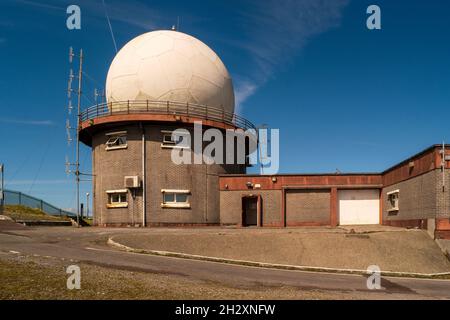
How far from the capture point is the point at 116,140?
87.5 ft

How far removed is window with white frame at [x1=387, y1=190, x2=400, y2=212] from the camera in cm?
2373

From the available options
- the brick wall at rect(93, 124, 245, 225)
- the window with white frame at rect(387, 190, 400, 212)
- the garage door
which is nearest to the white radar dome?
the brick wall at rect(93, 124, 245, 225)

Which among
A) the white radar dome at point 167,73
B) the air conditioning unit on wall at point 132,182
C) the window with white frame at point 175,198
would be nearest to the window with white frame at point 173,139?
the white radar dome at point 167,73

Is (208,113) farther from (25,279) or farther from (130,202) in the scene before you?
(25,279)

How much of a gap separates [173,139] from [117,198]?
17.6 feet

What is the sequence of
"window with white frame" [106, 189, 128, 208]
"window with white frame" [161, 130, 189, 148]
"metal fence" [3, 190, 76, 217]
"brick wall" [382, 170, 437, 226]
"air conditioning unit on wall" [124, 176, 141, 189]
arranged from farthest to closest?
"metal fence" [3, 190, 76, 217], "window with white frame" [161, 130, 189, 148], "window with white frame" [106, 189, 128, 208], "air conditioning unit on wall" [124, 176, 141, 189], "brick wall" [382, 170, 437, 226]

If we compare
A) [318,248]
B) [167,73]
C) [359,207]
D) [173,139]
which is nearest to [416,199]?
[359,207]

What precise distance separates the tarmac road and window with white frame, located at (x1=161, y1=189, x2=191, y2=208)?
358 inches

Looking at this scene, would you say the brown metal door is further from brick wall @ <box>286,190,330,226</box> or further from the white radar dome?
the white radar dome

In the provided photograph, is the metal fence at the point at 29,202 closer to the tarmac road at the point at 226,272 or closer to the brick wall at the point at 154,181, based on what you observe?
the brick wall at the point at 154,181

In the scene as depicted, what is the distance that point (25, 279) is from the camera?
9.01 metres

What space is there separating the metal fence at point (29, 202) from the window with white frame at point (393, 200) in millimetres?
29630

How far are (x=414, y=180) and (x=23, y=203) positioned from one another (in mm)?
33132

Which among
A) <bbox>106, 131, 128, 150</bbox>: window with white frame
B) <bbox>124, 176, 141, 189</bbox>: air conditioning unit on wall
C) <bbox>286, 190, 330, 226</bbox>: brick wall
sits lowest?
<bbox>286, 190, 330, 226</bbox>: brick wall
